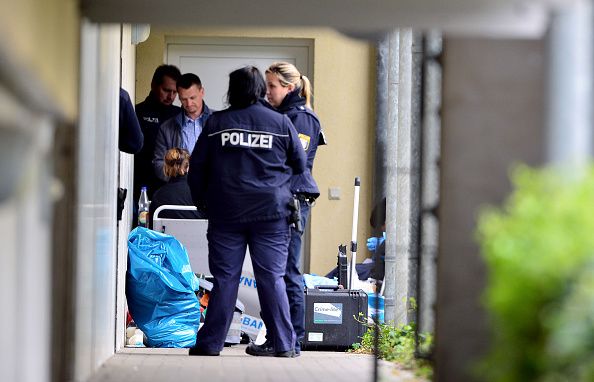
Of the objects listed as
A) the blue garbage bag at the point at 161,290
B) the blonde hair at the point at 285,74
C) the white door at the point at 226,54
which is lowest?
the blue garbage bag at the point at 161,290

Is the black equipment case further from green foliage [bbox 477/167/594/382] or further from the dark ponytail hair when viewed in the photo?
green foliage [bbox 477/167/594/382]

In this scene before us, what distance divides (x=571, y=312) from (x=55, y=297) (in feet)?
8.88

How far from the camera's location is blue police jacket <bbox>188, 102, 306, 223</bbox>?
7875 millimetres

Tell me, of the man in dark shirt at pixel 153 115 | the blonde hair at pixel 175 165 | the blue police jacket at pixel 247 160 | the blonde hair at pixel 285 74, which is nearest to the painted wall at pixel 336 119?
the man in dark shirt at pixel 153 115

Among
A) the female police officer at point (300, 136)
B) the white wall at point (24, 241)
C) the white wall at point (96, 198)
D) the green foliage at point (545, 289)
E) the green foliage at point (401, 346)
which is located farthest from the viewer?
the female police officer at point (300, 136)

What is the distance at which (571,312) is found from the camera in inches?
118

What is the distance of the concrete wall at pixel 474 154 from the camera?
4.87 metres

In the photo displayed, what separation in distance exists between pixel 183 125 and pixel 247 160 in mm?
2777

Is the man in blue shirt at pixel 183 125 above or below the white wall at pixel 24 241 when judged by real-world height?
above

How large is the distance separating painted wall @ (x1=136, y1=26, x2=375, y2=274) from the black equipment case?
3555mm

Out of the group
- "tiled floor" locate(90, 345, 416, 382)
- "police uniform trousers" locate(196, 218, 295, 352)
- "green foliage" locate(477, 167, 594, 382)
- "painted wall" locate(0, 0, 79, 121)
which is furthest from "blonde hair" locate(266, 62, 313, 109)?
"green foliage" locate(477, 167, 594, 382)

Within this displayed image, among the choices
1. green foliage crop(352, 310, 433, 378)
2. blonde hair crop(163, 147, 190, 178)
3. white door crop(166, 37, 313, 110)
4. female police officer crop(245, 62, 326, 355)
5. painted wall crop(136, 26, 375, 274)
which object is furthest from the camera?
white door crop(166, 37, 313, 110)

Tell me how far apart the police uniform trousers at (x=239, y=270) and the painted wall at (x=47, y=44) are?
104 inches

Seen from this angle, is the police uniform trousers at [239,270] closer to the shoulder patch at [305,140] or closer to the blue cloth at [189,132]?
the shoulder patch at [305,140]
